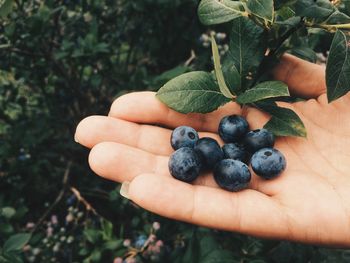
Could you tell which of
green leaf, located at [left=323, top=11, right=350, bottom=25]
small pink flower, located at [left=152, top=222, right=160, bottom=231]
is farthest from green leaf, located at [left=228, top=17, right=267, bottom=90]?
small pink flower, located at [left=152, top=222, right=160, bottom=231]

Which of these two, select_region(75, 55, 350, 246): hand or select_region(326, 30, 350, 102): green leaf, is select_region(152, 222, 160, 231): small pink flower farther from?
select_region(326, 30, 350, 102): green leaf

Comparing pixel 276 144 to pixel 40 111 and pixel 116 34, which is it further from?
pixel 40 111

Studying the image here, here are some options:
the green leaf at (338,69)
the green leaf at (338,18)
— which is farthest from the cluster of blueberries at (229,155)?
the green leaf at (338,18)

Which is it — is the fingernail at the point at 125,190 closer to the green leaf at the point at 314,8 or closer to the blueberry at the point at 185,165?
the blueberry at the point at 185,165

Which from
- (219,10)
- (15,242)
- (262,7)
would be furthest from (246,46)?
(15,242)

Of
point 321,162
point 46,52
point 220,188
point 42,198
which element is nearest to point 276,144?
point 321,162

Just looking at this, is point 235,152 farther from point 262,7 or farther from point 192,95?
point 262,7
